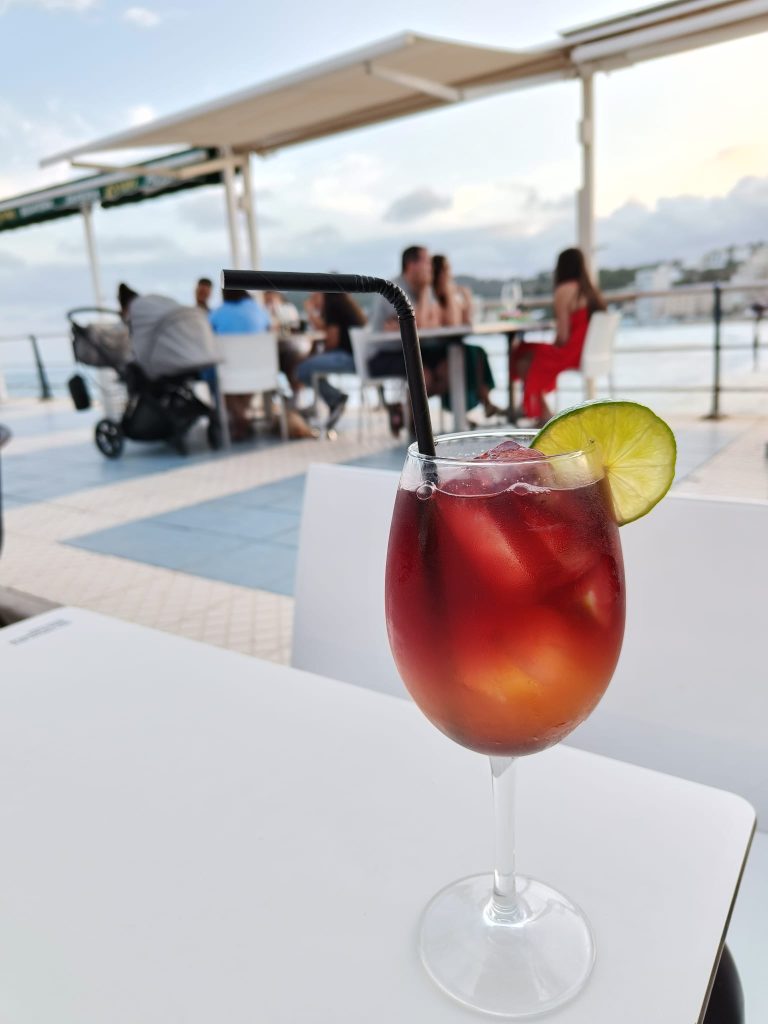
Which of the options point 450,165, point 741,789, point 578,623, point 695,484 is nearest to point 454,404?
point 695,484

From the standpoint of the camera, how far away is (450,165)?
8.68 metres

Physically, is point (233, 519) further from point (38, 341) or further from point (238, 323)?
point (38, 341)

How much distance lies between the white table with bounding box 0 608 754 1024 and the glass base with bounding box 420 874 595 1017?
0.03ft

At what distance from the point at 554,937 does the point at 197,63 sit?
9.83 m

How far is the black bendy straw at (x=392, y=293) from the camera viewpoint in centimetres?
49

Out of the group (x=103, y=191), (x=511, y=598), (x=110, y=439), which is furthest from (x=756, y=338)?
(x=103, y=191)

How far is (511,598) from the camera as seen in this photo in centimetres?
45

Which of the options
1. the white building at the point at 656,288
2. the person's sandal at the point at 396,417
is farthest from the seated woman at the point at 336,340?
the white building at the point at 656,288

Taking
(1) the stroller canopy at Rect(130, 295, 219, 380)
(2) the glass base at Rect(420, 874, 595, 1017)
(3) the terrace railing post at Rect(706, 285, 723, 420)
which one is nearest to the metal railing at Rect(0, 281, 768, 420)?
(3) the terrace railing post at Rect(706, 285, 723, 420)

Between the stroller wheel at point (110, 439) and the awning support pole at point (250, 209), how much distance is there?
372 centimetres

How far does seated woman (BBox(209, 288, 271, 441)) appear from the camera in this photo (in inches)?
293

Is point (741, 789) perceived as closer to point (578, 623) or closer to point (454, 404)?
point (578, 623)

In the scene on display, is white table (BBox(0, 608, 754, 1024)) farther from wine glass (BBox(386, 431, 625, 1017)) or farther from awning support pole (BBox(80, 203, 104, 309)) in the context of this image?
awning support pole (BBox(80, 203, 104, 309))

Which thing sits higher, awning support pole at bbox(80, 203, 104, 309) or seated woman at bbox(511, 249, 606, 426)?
awning support pole at bbox(80, 203, 104, 309)
